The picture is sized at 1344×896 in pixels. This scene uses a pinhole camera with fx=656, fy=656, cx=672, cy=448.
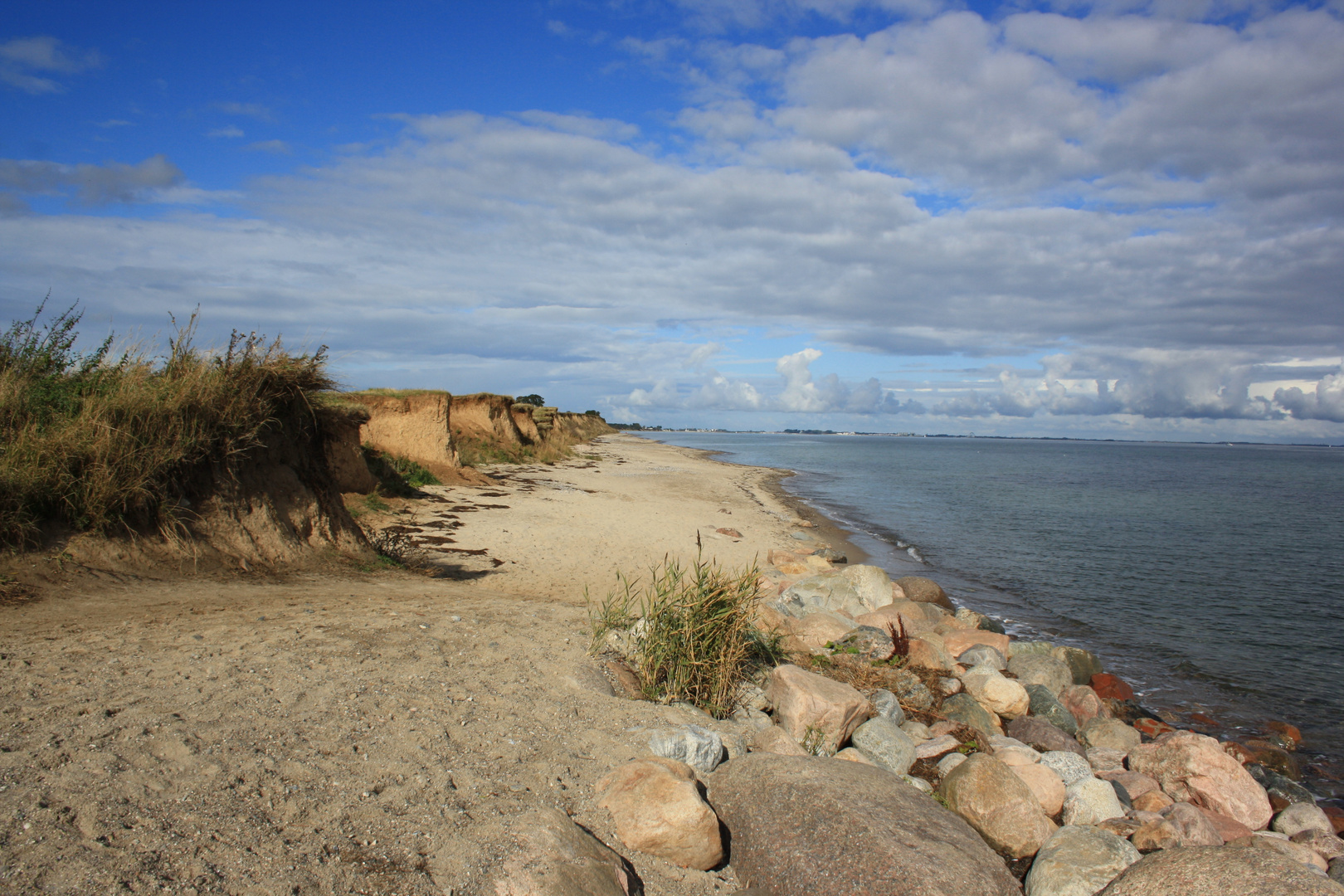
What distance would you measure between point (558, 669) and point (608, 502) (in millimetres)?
13820

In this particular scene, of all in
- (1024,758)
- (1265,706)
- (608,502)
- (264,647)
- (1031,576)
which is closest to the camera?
(264,647)

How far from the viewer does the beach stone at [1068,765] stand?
6410mm

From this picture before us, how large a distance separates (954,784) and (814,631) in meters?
3.19

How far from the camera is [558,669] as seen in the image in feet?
19.7

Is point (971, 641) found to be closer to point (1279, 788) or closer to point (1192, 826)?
point (1279, 788)

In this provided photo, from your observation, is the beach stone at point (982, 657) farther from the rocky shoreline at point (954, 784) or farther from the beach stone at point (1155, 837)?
the beach stone at point (1155, 837)

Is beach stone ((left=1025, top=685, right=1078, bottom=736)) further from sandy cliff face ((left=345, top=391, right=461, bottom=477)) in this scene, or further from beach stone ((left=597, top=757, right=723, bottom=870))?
sandy cliff face ((left=345, top=391, right=461, bottom=477))

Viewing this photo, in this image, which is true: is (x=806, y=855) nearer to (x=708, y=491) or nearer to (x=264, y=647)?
(x=264, y=647)

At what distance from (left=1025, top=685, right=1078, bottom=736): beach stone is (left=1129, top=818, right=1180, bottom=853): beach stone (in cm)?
224

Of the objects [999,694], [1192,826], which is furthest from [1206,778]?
[999,694]

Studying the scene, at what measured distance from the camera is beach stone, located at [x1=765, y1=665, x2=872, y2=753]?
233 inches

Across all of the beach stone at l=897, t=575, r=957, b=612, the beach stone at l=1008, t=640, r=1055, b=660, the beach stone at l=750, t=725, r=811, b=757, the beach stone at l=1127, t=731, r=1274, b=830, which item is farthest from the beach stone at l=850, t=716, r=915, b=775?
the beach stone at l=897, t=575, r=957, b=612

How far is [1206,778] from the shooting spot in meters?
6.71

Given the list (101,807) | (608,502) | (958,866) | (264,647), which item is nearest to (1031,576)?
(608,502)
